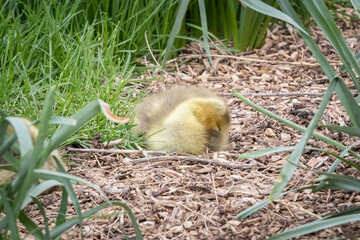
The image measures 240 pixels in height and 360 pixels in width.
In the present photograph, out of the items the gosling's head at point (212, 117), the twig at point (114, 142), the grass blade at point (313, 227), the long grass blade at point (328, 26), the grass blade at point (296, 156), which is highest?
the long grass blade at point (328, 26)

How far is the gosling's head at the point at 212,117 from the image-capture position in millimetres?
3012

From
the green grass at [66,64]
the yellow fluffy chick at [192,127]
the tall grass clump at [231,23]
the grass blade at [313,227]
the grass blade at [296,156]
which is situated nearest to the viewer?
the grass blade at [313,227]

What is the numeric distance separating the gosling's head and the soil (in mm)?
71

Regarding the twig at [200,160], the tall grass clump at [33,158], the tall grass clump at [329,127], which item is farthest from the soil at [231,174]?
the tall grass clump at [33,158]

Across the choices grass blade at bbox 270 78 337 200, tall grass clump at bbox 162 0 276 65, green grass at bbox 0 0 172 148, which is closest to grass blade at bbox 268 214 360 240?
grass blade at bbox 270 78 337 200

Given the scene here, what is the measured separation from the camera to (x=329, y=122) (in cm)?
324

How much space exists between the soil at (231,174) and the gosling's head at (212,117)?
0.07 m

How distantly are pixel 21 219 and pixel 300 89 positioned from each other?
7.67 feet

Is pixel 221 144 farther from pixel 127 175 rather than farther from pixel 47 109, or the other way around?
pixel 47 109

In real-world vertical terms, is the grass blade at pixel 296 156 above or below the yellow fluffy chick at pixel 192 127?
above

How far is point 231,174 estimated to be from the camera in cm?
275

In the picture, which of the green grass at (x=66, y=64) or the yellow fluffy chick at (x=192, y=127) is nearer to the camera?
the yellow fluffy chick at (x=192, y=127)

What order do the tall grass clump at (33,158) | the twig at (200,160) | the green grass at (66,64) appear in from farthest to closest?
the green grass at (66,64)
the twig at (200,160)
the tall grass clump at (33,158)

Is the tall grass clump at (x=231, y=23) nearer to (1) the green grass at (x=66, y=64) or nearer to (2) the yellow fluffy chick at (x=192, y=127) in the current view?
(1) the green grass at (x=66, y=64)
